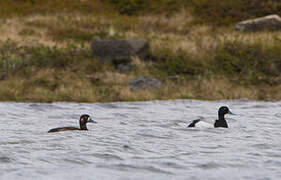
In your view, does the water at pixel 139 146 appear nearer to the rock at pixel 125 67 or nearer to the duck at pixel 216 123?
the duck at pixel 216 123

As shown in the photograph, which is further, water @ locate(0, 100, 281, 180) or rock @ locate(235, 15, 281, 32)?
rock @ locate(235, 15, 281, 32)

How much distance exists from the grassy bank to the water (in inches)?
128

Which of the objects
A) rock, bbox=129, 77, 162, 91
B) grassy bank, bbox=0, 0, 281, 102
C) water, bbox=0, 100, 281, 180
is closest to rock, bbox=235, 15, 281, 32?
grassy bank, bbox=0, 0, 281, 102

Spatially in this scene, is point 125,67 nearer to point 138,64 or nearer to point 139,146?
point 138,64

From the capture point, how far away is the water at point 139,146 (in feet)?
25.9

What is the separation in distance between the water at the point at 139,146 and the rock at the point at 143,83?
342 centimetres

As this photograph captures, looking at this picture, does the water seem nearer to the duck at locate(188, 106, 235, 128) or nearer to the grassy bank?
the duck at locate(188, 106, 235, 128)

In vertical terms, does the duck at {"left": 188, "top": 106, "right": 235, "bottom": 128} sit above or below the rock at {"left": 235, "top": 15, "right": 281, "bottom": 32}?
below

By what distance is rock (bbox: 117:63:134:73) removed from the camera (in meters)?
23.1

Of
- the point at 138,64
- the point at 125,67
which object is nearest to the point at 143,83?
the point at 138,64

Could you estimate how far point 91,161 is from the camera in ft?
28.3

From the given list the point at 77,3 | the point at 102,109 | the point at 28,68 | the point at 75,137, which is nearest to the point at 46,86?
Answer: the point at 28,68

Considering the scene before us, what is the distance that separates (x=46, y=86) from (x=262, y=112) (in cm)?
834

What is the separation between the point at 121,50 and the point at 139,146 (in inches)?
553
